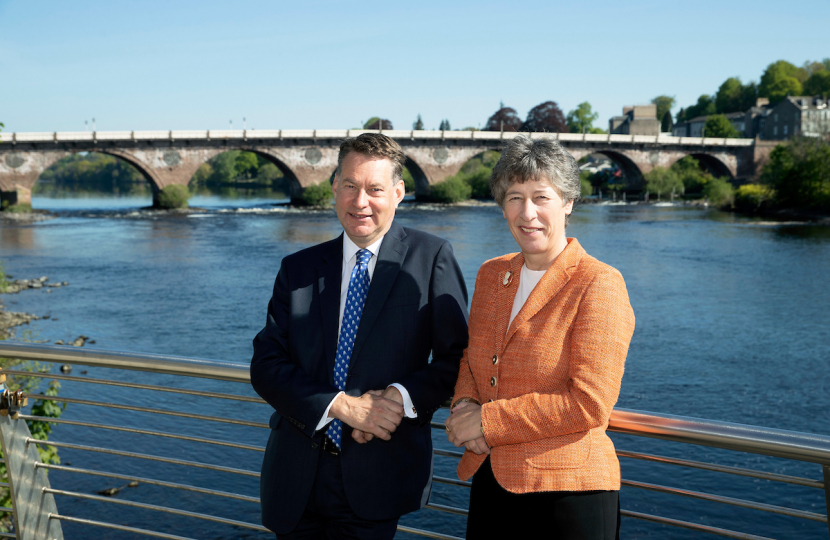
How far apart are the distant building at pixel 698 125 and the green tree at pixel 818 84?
669 cm

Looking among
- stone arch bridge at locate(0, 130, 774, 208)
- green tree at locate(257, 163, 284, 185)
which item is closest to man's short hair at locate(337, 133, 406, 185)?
stone arch bridge at locate(0, 130, 774, 208)

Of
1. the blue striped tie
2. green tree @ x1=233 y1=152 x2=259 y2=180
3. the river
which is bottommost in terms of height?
the river

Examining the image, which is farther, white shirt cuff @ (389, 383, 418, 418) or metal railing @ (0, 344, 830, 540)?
white shirt cuff @ (389, 383, 418, 418)

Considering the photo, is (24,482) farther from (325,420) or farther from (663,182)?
(663,182)

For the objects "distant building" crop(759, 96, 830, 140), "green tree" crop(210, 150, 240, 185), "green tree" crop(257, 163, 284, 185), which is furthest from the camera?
"green tree" crop(210, 150, 240, 185)

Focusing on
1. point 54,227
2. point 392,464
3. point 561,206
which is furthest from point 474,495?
point 54,227

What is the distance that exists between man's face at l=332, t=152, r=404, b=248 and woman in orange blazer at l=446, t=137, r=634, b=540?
33 cm

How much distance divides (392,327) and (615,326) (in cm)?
61

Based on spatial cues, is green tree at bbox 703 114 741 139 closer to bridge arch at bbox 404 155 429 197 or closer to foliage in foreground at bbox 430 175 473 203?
foliage in foreground at bbox 430 175 473 203

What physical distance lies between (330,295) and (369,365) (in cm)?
23

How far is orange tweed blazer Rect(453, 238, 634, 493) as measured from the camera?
5.21ft

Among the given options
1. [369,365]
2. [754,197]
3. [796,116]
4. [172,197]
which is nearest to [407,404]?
[369,365]

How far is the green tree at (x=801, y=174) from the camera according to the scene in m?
34.6

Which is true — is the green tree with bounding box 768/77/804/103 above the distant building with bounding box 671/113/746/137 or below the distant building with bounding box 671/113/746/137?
above
